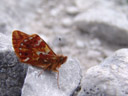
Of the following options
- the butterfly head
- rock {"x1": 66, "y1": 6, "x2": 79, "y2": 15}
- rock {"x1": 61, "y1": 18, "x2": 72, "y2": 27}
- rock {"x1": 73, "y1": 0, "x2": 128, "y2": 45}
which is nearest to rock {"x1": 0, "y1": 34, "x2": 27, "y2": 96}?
the butterfly head

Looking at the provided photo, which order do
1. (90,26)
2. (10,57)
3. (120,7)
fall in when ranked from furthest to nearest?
(120,7)
(90,26)
(10,57)

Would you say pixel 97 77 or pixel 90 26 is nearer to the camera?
pixel 97 77

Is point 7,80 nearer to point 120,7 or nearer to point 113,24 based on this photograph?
point 113,24

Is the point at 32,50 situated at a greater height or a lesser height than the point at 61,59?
greater

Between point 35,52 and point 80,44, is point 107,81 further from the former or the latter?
point 80,44

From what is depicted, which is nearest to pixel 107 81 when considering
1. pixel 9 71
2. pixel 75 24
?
pixel 9 71

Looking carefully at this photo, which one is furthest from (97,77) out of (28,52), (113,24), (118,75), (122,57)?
(113,24)
